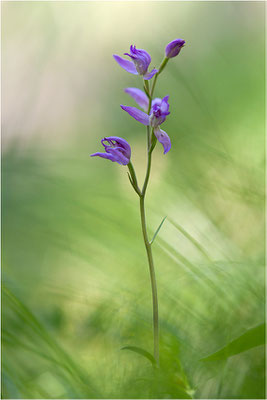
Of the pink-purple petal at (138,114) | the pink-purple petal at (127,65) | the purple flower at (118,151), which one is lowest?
the purple flower at (118,151)

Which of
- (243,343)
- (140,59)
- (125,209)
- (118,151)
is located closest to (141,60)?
(140,59)

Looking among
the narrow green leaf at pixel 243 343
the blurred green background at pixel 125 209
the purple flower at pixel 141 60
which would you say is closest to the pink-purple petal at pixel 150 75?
the purple flower at pixel 141 60

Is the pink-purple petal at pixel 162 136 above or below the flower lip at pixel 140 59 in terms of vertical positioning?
below

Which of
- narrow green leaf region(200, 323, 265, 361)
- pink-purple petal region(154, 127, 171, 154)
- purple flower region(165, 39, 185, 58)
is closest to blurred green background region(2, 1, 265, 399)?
narrow green leaf region(200, 323, 265, 361)

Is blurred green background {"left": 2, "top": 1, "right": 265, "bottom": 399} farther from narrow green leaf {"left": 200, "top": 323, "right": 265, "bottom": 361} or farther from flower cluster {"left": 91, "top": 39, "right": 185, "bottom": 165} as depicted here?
flower cluster {"left": 91, "top": 39, "right": 185, "bottom": 165}

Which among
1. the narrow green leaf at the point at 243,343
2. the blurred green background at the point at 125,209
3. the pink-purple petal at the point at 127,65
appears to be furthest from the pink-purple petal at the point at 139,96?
the narrow green leaf at the point at 243,343

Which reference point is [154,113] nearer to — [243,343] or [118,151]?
[118,151]

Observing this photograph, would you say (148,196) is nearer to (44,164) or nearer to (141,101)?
(44,164)

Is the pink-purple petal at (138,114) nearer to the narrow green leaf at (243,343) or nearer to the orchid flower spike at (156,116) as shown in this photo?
the orchid flower spike at (156,116)
